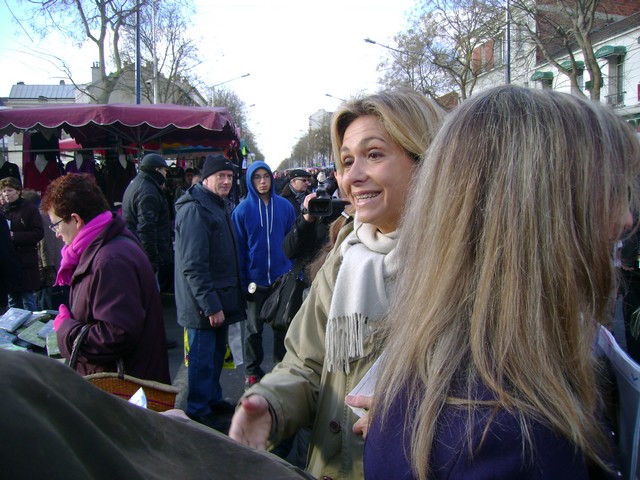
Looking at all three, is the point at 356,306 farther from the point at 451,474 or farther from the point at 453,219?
the point at 451,474

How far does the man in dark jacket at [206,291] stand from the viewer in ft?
12.8

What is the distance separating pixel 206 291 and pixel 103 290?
124 cm

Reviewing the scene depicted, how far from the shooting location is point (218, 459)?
2.56ft

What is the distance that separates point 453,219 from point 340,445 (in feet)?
2.92

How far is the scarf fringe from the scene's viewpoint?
4.94 ft

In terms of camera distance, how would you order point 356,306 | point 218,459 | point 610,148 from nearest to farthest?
point 218,459 < point 610,148 < point 356,306

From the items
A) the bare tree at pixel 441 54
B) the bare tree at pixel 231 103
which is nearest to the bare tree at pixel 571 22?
the bare tree at pixel 441 54

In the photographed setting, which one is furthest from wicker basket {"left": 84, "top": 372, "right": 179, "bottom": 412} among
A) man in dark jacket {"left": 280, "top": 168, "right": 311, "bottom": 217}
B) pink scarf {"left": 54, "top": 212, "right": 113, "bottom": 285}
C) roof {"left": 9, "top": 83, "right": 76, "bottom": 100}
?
roof {"left": 9, "top": 83, "right": 76, "bottom": 100}

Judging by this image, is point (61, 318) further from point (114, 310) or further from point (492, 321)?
point (492, 321)

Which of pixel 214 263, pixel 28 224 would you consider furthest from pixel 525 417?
pixel 28 224

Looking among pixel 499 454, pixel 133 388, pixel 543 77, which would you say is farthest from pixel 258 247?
pixel 543 77

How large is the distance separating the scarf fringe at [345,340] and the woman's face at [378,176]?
1.27 ft

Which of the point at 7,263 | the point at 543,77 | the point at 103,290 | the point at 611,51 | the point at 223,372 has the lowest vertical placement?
the point at 223,372

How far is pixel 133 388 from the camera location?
7.90 ft
